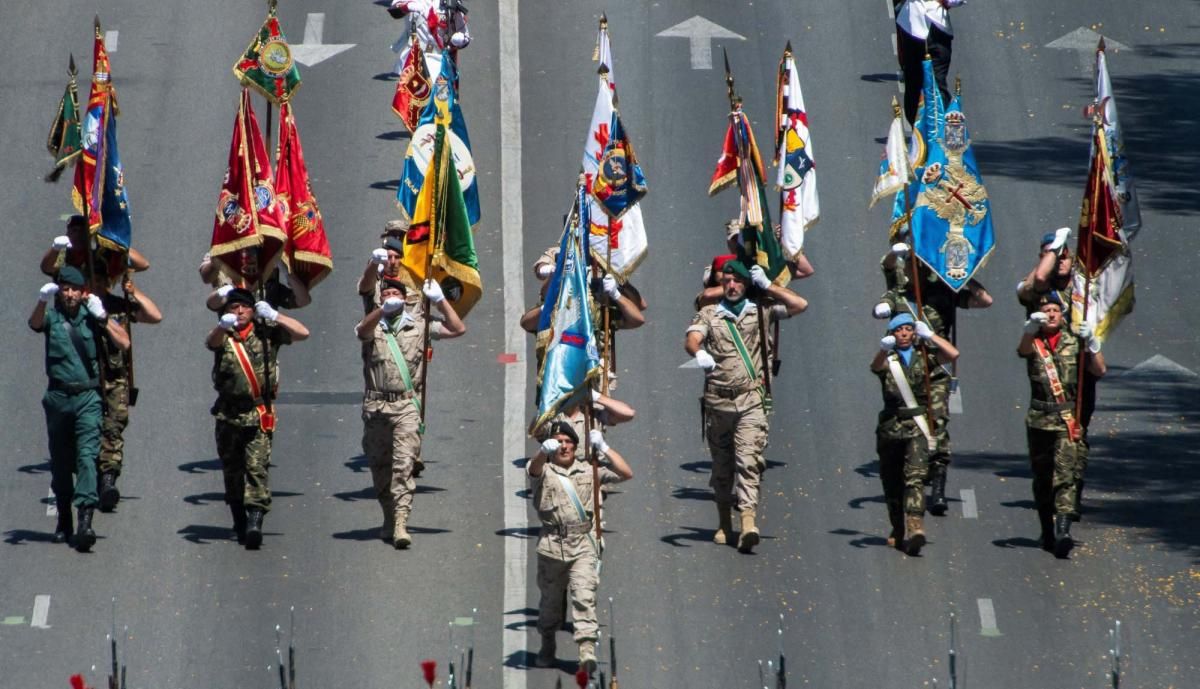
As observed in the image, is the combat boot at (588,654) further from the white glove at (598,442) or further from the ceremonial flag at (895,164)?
the ceremonial flag at (895,164)

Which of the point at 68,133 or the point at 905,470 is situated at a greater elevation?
the point at 68,133

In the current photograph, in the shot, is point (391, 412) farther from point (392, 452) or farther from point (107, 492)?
point (107, 492)

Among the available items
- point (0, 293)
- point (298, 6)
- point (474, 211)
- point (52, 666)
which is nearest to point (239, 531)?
point (52, 666)

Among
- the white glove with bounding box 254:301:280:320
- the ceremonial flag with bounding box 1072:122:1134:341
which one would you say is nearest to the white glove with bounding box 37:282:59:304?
the white glove with bounding box 254:301:280:320

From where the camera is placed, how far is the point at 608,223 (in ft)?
77.4

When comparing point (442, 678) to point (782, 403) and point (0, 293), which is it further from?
point (0, 293)

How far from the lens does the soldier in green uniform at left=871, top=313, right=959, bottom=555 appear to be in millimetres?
21469

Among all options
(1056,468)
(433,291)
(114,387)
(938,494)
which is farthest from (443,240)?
(1056,468)

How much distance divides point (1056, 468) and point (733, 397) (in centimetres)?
268

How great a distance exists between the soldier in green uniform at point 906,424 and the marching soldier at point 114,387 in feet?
20.1

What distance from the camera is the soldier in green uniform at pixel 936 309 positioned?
72.9 feet

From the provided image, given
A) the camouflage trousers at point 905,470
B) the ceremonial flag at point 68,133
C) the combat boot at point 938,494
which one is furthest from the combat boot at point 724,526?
the ceremonial flag at point 68,133

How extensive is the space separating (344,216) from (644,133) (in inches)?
153

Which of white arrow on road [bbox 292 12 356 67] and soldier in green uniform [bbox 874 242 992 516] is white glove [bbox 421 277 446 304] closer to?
soldier in green uniform [bbox 874 242 992 516]
